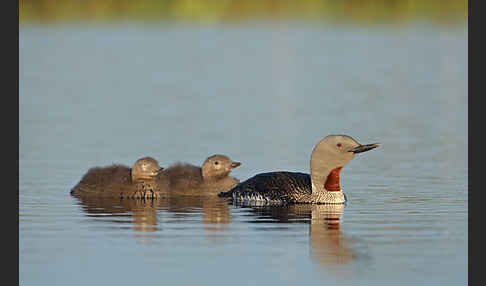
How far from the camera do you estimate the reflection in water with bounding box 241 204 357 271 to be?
10406 mm

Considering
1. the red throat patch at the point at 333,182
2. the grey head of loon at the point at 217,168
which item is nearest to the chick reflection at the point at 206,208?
the grey head of loon at the point at 217,168

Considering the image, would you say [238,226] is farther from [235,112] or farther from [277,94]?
[277,94]

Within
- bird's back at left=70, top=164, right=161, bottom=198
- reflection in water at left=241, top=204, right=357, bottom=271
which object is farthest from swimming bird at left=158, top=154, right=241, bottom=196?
reflection in water at left=241, top=204, right=357, bottom=271

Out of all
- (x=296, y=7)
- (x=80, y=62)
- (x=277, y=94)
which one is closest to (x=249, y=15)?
(x=296, y=7)

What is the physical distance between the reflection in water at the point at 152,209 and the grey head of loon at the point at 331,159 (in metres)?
0.99

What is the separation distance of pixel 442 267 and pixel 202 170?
4.67 metres

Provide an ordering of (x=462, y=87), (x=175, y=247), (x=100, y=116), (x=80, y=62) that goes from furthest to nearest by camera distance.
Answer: (x=80, y=62) → (x=462, y=87) → (x=100, y=116) → (x=175, y=247)

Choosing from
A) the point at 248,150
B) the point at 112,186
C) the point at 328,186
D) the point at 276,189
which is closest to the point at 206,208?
the point at 276,189

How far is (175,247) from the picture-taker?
10.9m

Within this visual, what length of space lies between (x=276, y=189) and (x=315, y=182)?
1.34 ft

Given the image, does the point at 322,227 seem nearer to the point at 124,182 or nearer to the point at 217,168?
the point at 217,168

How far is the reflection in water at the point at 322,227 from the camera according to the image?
10.4m

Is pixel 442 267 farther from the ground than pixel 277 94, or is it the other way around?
pixel 277 94

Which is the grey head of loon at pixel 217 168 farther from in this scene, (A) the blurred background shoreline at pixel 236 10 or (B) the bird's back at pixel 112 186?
(A) the blurred background shoreline at pixel 236 10
